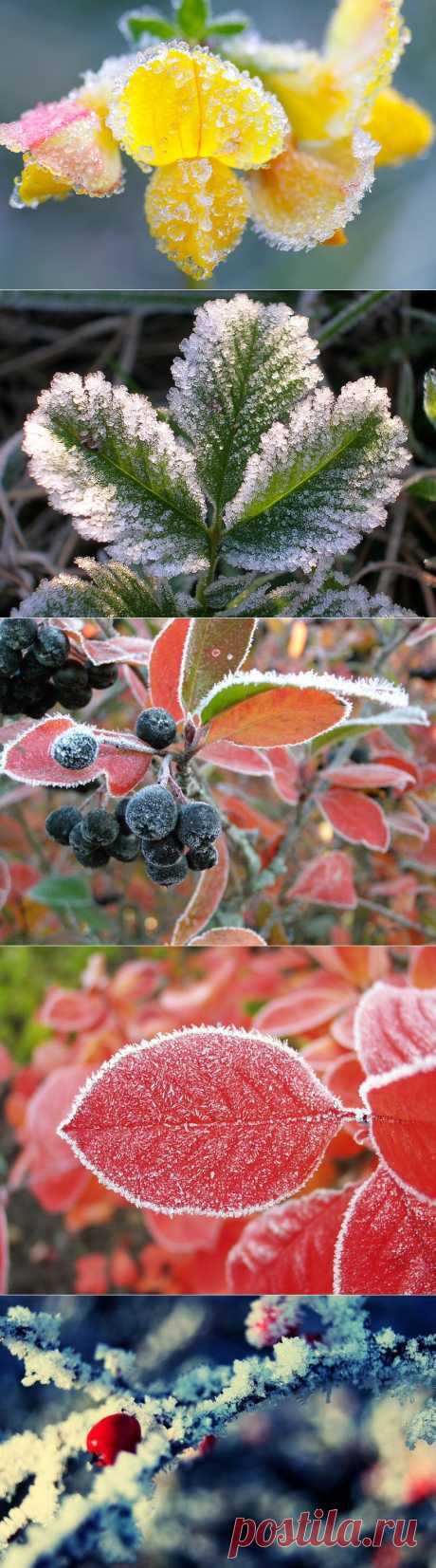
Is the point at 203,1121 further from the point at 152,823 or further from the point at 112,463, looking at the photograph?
the point at 112,463

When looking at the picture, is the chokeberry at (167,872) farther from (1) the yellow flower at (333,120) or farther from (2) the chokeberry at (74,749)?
(1) the yellow flower at (333,120)

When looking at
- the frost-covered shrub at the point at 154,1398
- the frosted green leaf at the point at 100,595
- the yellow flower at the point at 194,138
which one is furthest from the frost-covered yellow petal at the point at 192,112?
the frost-covered shrub at the point at 154,1398

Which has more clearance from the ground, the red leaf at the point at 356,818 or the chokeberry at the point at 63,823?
the red leaf at the point at 356,818

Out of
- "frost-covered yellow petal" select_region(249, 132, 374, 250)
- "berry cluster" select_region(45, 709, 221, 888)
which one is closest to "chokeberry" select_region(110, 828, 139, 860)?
"berry cluster" select_region(45, 709, 221, 888)

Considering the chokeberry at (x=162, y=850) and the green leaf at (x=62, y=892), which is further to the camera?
the green leaf at (x=62, y=892)

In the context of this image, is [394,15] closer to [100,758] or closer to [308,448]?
[308,448]

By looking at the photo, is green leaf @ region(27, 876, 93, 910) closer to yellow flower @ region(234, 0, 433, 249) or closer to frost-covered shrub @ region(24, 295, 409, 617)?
frost-covered shrub @ region(24, 295, 409, 617)

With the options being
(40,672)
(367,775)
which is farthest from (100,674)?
(367,775)
